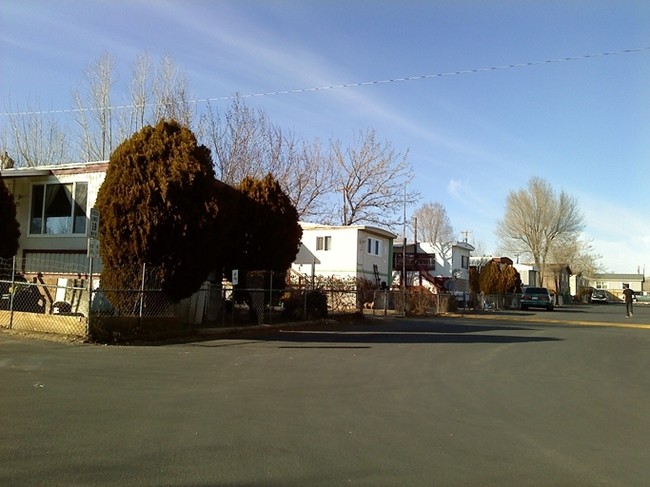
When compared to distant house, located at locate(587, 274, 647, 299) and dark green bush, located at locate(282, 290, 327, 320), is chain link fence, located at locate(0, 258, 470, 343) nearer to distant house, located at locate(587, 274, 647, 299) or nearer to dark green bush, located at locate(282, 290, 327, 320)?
dark green bush, located at locate(282, 290, 327, 320)

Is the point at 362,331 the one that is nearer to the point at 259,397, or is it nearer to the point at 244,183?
the point at 244,183

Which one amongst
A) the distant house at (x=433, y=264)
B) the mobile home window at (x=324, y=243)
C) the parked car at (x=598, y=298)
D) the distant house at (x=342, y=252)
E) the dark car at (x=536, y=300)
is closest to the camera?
the distant house at (x=342, y=252)

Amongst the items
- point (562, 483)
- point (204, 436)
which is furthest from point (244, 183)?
point (562, 483)

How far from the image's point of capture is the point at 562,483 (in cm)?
512

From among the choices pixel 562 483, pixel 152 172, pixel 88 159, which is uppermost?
pixel 88 159

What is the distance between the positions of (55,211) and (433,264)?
131ft

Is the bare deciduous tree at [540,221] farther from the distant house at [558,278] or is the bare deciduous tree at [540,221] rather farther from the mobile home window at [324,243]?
the mobile home window at [324,243]

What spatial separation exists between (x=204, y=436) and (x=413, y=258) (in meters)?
49.2

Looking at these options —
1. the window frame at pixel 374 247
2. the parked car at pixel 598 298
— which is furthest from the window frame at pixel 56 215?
the parked car at pixel 598 298

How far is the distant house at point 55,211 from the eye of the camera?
2000cm

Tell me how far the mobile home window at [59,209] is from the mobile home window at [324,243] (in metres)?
21.1

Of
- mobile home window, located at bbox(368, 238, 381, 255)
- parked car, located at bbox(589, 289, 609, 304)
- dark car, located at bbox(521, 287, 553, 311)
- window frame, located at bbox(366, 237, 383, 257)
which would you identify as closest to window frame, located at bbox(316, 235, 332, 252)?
window frame, located at bbox(366, 237, 383, 257)

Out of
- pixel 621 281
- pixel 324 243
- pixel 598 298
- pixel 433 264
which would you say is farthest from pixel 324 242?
pixel 621 281

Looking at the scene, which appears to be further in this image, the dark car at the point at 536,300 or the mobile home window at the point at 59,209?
the dark car at the point at 536,300
